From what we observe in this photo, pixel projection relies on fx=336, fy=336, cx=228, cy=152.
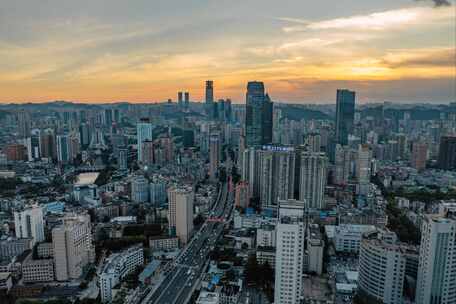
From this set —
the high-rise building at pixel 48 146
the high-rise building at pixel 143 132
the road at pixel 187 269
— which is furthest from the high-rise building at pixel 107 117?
the road at pixel 187 269

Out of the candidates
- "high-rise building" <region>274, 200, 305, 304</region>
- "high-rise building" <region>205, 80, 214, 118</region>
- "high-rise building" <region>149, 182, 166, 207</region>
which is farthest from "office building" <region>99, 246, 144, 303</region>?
"high-rise building" <region>205, 80, 214, 118</region>

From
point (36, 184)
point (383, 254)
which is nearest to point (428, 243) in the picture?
point (383, 254)

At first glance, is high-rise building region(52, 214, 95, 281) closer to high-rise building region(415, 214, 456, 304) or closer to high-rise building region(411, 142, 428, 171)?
high-rise building region(415, 214, 456, 304)

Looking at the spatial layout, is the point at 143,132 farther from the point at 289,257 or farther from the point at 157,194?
the point at 289,257

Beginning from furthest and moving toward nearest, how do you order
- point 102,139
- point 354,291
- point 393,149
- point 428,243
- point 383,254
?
point 102,139 → point 393,149 → point 354,291 → point 383,254 → point 428,243

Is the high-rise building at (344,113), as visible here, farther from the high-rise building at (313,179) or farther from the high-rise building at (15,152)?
the high-rise building at (15,152)

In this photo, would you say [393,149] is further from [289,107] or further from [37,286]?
[37,286]
